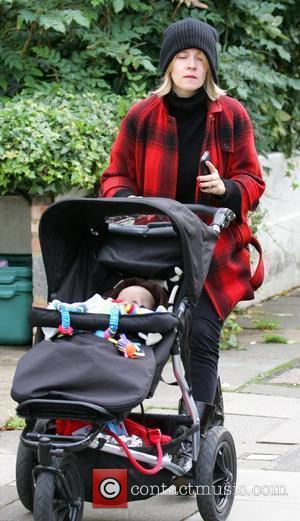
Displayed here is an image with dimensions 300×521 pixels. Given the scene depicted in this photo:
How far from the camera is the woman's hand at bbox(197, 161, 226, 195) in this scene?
456cm

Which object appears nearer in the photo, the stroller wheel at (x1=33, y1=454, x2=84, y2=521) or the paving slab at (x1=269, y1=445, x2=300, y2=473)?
the stroller wheel at (x1=33, y1=454, x2=84, y2=521)

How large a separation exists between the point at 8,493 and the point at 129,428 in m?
0.83

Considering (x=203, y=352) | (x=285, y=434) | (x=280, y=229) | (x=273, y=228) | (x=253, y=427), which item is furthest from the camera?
(x=280, y=229)

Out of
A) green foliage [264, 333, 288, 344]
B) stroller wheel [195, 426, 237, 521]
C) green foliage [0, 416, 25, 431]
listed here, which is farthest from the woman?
green foliage [264, 333, 288, 344]

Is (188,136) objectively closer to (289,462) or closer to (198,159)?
(198,159)

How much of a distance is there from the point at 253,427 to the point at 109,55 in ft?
11.4

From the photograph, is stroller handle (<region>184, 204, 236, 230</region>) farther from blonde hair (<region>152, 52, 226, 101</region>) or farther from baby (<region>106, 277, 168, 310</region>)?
blonde hair (<region>152, 52, 226, 101</region>)

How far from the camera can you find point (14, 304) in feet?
25.0

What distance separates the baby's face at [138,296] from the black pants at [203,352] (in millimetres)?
307

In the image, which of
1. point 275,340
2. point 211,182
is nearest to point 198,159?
point 211,182

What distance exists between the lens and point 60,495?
4066mm

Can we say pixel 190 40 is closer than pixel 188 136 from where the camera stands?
Yes

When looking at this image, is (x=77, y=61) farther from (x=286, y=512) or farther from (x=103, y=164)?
(x=286, y=512)

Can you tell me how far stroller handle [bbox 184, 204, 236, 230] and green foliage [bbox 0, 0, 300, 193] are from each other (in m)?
2.88
